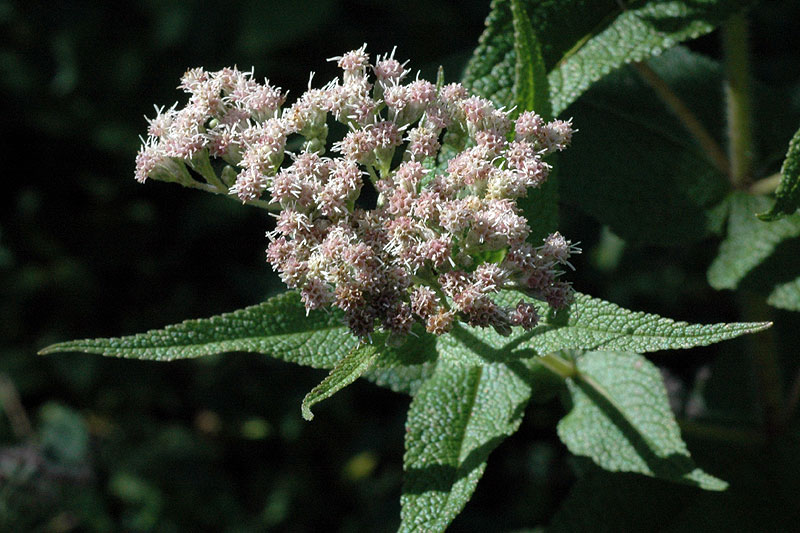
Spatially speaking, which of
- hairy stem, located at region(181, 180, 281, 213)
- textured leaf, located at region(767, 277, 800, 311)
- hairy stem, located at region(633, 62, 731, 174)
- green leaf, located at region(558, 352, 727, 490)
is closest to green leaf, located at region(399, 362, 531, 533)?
green leaf, located at region(558, 352, 727, 490)

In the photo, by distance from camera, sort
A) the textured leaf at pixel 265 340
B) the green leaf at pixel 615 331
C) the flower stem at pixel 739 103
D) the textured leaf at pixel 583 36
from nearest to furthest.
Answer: the green leaf at pixel 615 331, the textured leaf at pixel 265 340, the textured leaf at pixel 583 36, the flower stem at pixel 739 103

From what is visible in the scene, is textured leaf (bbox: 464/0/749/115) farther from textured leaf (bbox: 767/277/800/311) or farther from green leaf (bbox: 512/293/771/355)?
textured leaf (bbox: 767/277/800/311)

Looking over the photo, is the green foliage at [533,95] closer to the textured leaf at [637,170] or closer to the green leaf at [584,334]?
the green leaf at [584,334]

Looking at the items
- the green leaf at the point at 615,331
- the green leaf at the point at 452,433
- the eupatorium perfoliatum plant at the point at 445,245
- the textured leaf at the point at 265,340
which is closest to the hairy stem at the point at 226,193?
the eupatorium perfoliatum plant at the point at 445,245

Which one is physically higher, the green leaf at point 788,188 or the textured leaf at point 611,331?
the green leaf at point 788,188

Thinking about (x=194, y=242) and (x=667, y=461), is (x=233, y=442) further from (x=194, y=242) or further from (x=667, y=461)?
(x=667, y=461)

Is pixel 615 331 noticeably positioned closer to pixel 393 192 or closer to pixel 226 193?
pixel 393 192
